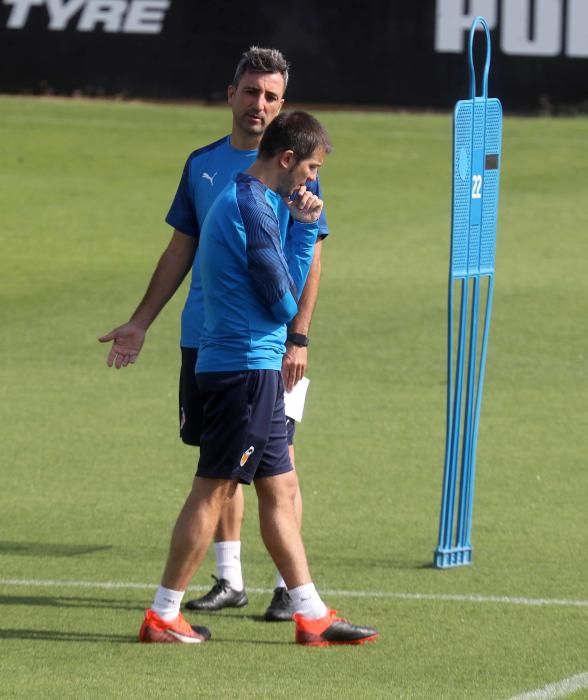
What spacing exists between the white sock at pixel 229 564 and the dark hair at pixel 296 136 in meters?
1.79

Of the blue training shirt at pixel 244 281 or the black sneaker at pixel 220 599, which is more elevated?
the blue training shirt at pixel 244 281

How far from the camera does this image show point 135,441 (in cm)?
1028

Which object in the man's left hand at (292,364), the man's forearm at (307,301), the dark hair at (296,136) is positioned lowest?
the man's left hand at (292,364)

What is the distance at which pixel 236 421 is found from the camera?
6.19 m

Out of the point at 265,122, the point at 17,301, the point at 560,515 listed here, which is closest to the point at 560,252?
the point at 17,301

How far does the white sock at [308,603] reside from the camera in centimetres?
632

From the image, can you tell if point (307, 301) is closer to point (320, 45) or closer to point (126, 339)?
point (126, 339)

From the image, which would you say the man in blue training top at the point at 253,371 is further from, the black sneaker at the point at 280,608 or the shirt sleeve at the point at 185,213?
the shirt sleeve at the point at 185,213

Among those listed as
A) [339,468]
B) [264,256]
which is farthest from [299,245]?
[339,468]

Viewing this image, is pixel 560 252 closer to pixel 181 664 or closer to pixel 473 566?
pixel 473 566

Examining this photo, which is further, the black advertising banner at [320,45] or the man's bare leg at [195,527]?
the black advertising banner at [320,45]

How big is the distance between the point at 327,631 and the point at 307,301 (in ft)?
4.49

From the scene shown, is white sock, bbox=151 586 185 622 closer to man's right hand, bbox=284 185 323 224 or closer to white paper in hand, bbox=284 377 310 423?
white paper in hand, bbox=284 377 310 423

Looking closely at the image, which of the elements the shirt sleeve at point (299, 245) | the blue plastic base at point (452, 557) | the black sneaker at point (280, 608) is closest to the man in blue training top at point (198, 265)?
the black sneaker at point (280, 608)
